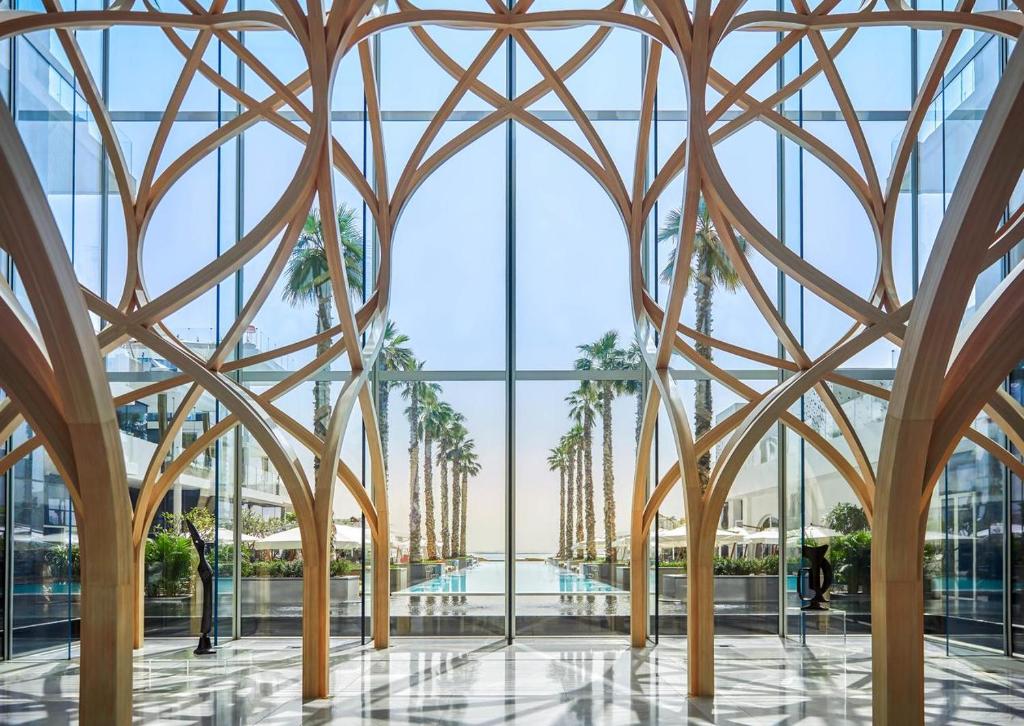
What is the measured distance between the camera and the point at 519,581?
2280 centimetres

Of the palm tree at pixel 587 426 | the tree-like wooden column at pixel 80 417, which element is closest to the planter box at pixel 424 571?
the palm tree at pixel 587 426

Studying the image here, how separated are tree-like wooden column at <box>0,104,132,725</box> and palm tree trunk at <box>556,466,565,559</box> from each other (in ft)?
38.5

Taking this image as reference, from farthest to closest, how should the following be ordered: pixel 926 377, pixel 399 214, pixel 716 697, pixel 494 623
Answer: pixel 494 623
pixel 399 214
pixel 716 697
pixel 926 377

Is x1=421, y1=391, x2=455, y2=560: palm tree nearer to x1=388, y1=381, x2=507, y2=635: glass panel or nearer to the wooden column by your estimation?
x1=388, y1=381, x2=507, y2=635: glass panel

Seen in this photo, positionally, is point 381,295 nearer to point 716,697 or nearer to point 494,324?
point 494,324

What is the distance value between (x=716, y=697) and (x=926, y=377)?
6.44m

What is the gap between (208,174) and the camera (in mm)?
23375

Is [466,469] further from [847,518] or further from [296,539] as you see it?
[847,518]

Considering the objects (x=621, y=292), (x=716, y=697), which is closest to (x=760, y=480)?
(x=621, y=292)

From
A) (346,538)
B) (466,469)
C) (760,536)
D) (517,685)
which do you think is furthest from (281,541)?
(760,536)

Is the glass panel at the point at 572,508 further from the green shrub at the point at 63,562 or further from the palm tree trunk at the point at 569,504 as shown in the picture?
the green shrub at the point at 63,562

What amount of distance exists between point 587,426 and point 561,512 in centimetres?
203

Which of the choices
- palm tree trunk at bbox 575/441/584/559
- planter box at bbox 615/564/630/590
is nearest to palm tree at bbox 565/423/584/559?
palm tree trunk at bbox 575/441/584/559

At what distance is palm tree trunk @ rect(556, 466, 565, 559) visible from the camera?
22991 mm
